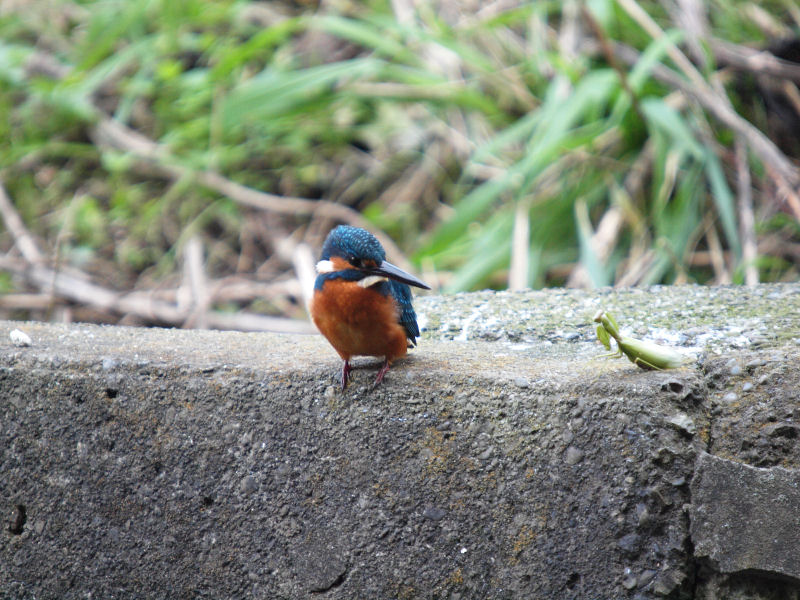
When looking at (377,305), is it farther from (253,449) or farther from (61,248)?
(61,248)

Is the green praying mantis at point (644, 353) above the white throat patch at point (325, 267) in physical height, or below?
below

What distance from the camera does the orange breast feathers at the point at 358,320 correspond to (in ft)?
5.44

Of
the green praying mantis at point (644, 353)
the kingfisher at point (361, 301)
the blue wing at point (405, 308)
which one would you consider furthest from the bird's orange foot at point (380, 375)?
the green praying mantis at point (644, 353)

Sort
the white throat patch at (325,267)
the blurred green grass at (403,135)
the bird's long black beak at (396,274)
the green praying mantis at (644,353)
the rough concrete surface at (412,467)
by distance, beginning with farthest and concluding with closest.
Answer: the blurred green grass at (403,135) → the white throat patch at (325,267) → the bird's long black beak at (396,274) → the green praying mantis at (644,353) → the rough concrete surface at (412,467)

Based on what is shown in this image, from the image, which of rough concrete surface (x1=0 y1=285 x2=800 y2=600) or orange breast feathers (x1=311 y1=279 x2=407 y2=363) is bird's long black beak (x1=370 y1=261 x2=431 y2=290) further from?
rough concrete surface (x1=0 y1=285 x2=800 y2=600)

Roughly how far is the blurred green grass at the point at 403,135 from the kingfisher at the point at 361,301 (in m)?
1.18

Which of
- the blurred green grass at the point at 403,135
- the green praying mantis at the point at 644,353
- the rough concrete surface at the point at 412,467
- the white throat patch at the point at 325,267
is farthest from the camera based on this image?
the blurred green grass at the point at 403,135

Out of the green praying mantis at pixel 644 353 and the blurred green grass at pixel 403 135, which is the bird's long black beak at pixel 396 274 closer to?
the green praying mantis at pixel 644 353

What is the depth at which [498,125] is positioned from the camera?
3656 millimetres

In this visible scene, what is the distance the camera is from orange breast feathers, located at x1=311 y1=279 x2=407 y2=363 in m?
1.66

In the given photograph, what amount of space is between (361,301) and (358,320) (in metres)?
0.05

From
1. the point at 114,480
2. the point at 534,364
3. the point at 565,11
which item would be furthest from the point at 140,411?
the point at 565,11

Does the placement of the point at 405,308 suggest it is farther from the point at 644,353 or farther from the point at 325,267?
the point at 644,353

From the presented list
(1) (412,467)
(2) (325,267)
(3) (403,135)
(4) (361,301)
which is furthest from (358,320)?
(3) (403,135)
